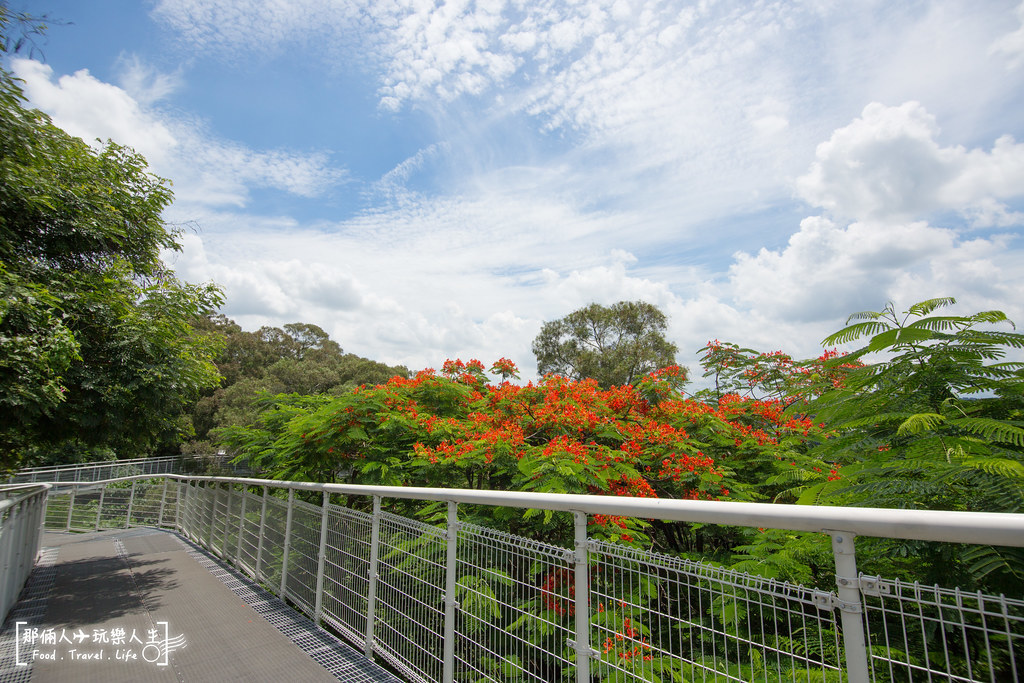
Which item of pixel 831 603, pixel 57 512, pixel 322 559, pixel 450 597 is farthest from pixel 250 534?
pixel 57 512

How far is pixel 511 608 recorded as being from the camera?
2564 mm

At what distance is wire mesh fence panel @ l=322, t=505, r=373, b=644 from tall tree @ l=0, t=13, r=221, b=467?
162 inches

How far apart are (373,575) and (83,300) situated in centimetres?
620

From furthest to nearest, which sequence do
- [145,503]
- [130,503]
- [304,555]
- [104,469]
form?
1. [104,469]
2. [145,503]
3. [130,503]
4. [304,555]

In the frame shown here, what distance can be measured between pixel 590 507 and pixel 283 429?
6.67m

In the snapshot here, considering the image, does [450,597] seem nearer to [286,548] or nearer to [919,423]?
[919,423]

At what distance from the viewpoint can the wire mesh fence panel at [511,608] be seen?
2376 mm

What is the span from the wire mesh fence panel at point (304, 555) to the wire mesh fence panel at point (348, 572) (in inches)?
11.6

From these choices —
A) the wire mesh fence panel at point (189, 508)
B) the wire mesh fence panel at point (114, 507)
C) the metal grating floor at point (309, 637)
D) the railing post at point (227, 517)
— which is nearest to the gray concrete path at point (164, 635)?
the metal grating floor at point (309, 637)

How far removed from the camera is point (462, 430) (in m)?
5.79

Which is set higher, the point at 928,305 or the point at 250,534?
the point at 928,305

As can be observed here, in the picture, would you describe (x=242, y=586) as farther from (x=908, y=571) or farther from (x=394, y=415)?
(x=908, y=571)

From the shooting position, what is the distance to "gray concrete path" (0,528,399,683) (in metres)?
3.51

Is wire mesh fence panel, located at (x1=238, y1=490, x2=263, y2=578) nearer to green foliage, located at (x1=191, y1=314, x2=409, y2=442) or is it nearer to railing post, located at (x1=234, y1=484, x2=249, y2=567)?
railing post, located at (x1=234, y1=484, x2=249, y2=567)
